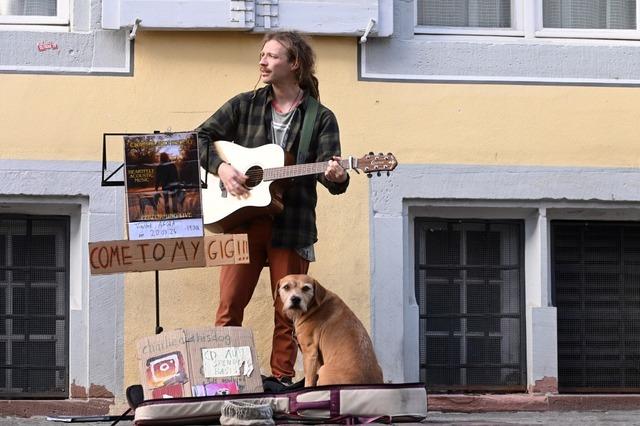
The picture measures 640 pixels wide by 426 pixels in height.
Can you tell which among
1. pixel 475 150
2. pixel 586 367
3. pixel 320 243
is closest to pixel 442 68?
pixel 475 150

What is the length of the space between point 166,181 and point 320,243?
4.70 feet

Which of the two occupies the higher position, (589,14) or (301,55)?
(589,14)

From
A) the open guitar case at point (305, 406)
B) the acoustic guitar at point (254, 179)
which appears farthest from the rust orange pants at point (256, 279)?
the open guitar case at point (305, 406)

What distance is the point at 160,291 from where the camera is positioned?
912cm

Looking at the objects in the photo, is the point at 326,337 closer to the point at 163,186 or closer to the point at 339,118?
the point at 163,186

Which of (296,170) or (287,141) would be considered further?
(287,141)

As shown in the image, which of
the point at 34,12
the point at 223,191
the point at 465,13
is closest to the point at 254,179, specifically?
the point at 223,191

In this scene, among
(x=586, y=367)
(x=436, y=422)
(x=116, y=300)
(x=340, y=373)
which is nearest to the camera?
(x=340, y=373)

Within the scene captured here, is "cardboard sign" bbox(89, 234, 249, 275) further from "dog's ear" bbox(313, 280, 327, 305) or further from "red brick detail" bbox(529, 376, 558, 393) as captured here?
"red brick detail" bbox(529, 376, 558, 393)

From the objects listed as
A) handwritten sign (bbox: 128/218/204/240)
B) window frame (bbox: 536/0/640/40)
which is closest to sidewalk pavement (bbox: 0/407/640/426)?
handwritten sign (bbox: 128/218/204/240)

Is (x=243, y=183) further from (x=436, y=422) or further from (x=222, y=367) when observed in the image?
(x=436, y=422)

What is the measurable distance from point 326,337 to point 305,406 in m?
0.69

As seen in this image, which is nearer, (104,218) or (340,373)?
(340,373)

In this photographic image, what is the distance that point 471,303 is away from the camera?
31.6ft
